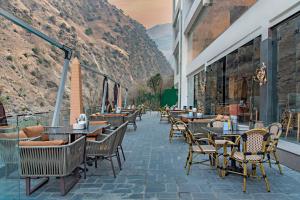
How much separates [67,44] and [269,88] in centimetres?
3623

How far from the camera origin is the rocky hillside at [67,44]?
27.9 meters

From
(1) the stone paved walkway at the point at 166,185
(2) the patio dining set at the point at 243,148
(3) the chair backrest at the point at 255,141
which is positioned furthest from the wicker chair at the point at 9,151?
(3) the chair backrest at the point at 255,141

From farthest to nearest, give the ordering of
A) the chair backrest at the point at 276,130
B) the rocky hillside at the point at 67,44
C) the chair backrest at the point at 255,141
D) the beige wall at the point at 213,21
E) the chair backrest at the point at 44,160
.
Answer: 1. the rocky hillside at the point at 67,44
2. the beige wall at the point at 213,21
3. the chair backrest at the point at 276,130
4. the chair backrest at the point at 255,141
5. the chair backrest at the point at 44,160

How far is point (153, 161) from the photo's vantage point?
5641 millimetres

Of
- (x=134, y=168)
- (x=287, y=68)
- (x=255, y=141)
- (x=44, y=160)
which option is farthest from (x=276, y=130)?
(x=44, y=160)

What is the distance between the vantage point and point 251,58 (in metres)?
7.84

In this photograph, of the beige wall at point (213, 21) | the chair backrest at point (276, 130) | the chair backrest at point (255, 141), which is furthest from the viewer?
the beige wall at point (213, 21)

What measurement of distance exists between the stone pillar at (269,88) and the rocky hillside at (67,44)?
2120cm

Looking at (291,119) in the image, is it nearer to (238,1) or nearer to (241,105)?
(241,105)

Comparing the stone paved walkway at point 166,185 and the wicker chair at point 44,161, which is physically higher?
the wicker chair at point 44,161

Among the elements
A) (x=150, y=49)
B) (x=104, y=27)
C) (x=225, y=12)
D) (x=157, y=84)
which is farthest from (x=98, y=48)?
(x=225, y=12)

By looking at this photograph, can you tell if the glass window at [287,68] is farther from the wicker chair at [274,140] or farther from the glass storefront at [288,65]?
the wicker chair at [274,140]

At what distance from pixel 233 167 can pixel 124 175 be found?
183cm

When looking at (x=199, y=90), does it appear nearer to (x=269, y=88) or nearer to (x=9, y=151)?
(x=269, y=88)
